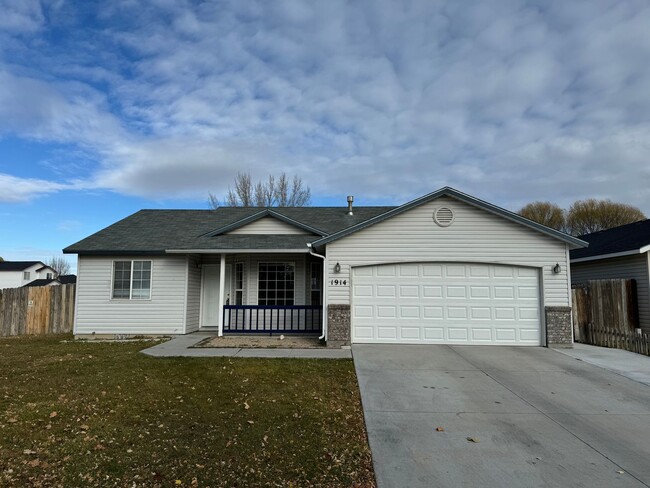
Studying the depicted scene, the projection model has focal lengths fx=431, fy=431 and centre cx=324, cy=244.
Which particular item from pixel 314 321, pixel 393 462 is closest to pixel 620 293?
pixel 314 321

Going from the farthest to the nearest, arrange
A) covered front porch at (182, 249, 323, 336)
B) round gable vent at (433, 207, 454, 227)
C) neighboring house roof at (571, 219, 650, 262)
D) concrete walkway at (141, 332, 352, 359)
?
covered front porch at (182, 249, 323, 336) < neighboring house roof at (571, 219, 650, 262) < round gable vent at (433, 207, 454, 227) < concrete walkway at (141, 332, 352, 359)

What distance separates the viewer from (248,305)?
13969 mm

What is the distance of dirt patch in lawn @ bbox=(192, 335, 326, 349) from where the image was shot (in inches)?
450

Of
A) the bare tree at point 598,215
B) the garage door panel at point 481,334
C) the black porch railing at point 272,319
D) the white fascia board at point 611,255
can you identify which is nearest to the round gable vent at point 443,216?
the garage door panel at point 481,334

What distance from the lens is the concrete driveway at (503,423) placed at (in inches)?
168

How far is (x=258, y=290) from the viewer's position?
14.6 m

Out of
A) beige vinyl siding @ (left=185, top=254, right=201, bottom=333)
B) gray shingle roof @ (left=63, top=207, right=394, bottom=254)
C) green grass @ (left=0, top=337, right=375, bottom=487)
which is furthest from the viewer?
beige vinyl siding @ (left=185, top=254, right=201, bottom=333)

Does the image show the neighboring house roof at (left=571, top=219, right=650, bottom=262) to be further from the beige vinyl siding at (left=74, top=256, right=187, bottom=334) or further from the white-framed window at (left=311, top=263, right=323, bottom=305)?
the beige vinyl siding at (left=74, top=256, right=187, bottom=334)

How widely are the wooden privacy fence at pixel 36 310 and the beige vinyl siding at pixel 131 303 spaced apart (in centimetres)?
230

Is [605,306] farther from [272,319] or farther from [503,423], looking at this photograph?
[272,319]

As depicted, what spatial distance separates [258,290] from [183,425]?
30.3 ft

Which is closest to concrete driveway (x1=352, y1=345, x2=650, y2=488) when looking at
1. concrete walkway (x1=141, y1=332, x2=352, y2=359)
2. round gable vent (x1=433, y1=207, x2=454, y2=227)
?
concrete walkway (x1=141, y1=332, x2=352, y2=359)

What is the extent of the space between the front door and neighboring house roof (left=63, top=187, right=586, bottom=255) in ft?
4.41

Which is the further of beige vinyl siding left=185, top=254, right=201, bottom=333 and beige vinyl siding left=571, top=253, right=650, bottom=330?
beige vinyl siding left=185, top=254, right=201, bottom=333
